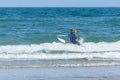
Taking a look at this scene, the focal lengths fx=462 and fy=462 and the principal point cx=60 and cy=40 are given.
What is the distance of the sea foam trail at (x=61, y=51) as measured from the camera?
18519 millimetres

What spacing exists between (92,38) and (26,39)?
4000 millimetres

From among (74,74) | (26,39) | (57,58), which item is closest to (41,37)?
(26,39)

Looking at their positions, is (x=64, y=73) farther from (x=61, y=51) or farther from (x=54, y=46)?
(x=54, y=46)

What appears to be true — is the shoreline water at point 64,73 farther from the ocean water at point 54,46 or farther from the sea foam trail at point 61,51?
the sea foam trail at point 61,51

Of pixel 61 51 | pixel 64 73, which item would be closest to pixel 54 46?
pixel 61 51

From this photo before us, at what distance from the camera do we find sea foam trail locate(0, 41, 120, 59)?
60.8ft

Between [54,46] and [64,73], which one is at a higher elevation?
[64,73]

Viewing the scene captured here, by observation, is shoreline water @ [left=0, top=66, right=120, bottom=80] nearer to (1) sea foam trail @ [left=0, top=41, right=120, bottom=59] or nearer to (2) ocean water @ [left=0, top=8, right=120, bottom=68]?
(2) ocean water @ [left=0, top=8, right=120, bottom=68]

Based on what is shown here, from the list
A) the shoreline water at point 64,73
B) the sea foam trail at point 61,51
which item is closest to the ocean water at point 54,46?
the sea foam trail at point 61,51

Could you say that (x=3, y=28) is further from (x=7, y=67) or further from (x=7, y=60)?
(x=7, y=67)

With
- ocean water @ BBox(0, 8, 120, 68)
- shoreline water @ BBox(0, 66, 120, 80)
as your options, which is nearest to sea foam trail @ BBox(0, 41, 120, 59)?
ocean water @ BBox(0, 8, 120, 68)

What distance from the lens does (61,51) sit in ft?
67.8

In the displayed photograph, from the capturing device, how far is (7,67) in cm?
1507

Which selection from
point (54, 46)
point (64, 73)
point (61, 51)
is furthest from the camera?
point (54, 46)
